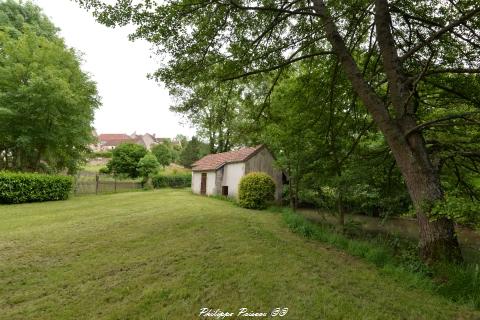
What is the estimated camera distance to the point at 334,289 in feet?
12.3

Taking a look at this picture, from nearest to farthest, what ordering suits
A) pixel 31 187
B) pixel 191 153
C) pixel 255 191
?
pixel 255 191 < pixel 31 187 < pixel 191 153

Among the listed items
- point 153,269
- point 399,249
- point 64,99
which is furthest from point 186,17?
point 64,99

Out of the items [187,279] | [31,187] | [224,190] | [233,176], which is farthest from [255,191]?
[31,187]

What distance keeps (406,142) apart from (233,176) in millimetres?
12990

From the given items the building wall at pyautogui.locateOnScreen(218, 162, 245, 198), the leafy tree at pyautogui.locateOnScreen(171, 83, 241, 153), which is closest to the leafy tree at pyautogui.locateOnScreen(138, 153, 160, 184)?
the building wall at pyautogui.locateOnScreen(218, 162, 245, 198)

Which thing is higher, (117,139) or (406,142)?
(117,139)

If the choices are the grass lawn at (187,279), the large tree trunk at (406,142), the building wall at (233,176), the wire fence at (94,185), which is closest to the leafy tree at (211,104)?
the large tree trunk at (406,142)

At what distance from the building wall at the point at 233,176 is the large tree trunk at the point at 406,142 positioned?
36.6 ft

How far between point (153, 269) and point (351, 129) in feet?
20.0

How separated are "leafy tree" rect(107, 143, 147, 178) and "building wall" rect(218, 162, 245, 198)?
579 inches

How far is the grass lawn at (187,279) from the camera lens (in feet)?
10.5

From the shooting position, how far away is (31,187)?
13539 mm

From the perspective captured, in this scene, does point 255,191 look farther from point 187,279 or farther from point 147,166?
point 147,166

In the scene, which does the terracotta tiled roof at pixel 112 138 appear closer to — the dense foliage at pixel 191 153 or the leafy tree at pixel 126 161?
the dense foliage at pixel 191 153
